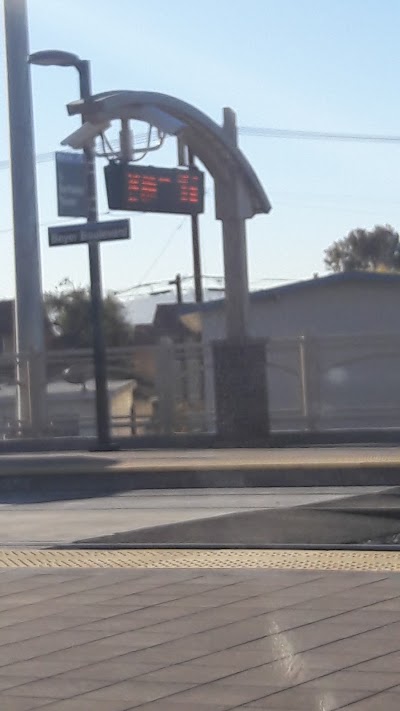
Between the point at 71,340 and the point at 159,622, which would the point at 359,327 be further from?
the point at 159,622

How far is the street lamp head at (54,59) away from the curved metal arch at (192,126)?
67 cm

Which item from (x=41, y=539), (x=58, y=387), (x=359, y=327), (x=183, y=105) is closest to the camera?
(x=41, y=539)

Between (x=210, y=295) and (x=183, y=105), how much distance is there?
1470 inches

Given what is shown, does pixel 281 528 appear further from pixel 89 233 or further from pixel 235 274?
pixel 235 274

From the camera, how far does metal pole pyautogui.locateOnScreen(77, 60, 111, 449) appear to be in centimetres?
1767

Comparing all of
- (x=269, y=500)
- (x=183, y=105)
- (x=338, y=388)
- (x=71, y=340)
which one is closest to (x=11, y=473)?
(x=269, y=500)

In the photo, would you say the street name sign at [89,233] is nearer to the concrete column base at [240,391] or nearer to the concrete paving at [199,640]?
the concrete column base at [240,391]

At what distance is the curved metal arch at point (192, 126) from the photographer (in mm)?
17359

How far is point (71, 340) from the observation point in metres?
43.5

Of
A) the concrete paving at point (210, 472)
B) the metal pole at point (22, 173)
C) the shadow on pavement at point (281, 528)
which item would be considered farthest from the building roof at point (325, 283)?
the shadow on pavement at point (281, 528)

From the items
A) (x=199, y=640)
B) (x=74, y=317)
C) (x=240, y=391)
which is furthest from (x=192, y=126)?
(x=74, y=317)

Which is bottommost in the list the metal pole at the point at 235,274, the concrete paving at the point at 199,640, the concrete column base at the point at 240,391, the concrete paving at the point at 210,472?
the concrete paving at the point at 199,640

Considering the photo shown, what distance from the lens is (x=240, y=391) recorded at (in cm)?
1819

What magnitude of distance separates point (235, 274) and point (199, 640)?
13.1m
